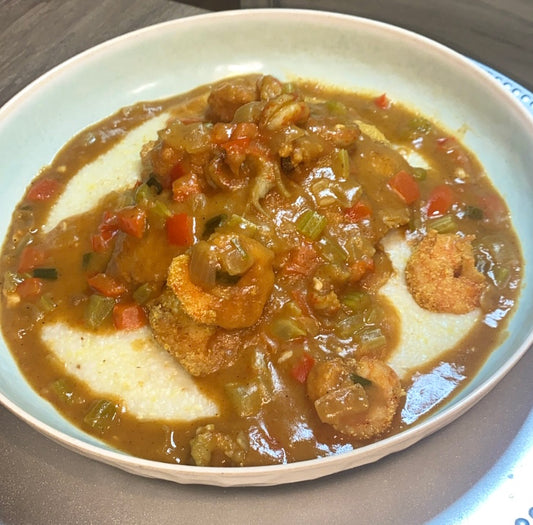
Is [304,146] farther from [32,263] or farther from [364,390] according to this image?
[32,263]

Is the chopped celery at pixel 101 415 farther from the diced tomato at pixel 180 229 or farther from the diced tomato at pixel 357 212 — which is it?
the diced tomato at pixel 357 212

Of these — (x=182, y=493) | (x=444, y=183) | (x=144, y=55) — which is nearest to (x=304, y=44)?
(x=144, y=55)

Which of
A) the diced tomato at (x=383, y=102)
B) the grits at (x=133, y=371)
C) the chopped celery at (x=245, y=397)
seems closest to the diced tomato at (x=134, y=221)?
the grits at (x=133, y=371)

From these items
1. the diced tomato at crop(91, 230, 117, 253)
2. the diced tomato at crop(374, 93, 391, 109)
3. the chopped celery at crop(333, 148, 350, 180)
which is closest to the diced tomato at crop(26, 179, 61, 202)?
the diced tomato at crop(91, 230, 117, 253)

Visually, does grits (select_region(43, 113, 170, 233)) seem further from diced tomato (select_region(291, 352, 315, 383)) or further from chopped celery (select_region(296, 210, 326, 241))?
diced tomato (select_region(291, 352, 315, 383))

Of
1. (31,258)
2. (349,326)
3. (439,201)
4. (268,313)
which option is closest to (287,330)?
(268,313)

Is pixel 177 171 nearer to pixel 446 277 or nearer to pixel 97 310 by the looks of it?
pixel 97 310
